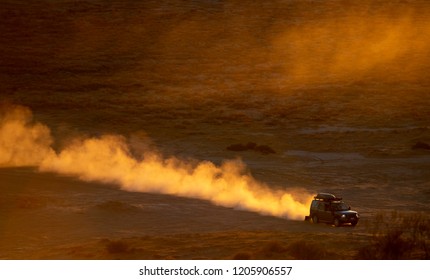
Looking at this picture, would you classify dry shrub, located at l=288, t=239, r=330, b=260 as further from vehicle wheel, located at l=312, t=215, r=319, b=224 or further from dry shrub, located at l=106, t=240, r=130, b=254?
vehicle wheel, located at l=312, t=215, r=319, b=224

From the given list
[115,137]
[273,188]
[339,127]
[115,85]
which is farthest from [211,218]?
[115,85]

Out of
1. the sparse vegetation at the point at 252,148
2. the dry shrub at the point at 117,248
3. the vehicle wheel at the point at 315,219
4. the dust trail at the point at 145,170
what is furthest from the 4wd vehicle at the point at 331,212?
the sparse vegetation at the point at 252,148

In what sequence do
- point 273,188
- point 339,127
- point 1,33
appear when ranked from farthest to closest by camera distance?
1. point 1,33
2. point 339,127
3. point 273,188

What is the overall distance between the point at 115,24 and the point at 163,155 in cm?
4784

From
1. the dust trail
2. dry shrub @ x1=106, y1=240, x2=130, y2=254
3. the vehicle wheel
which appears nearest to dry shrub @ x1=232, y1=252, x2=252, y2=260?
dry shrub @ x1=106, y1=240, x2=130, y2=254

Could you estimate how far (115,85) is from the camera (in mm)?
77250

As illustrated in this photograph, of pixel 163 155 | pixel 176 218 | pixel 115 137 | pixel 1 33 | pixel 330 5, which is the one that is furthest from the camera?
pixel 330 5

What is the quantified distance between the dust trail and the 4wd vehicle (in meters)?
1.19

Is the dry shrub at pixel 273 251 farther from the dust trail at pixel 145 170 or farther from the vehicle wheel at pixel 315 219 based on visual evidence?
the dust trail at pixel 145 170

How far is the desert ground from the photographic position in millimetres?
28062

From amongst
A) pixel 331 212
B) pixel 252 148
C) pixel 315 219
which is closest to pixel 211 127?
pixel 252 148

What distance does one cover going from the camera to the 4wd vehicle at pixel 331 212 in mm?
30359

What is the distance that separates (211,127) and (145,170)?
17960 millimetres

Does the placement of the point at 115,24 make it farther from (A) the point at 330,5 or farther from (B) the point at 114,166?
(B) the point at 114,166
